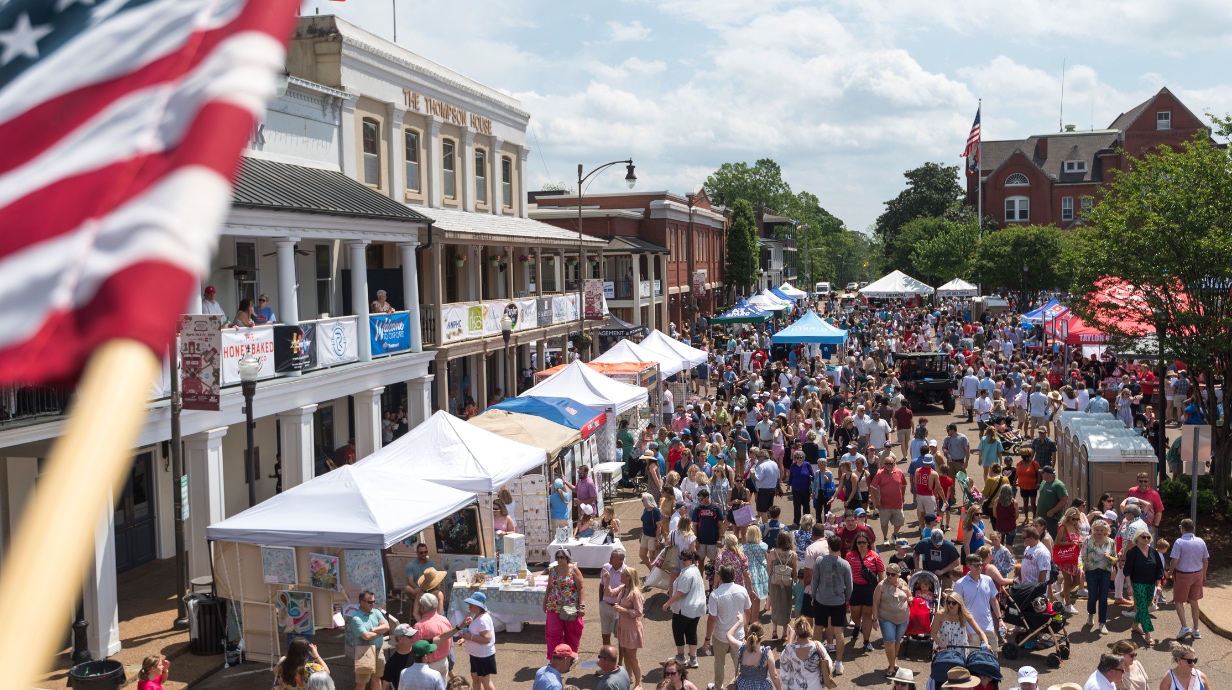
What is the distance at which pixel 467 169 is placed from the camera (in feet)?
102

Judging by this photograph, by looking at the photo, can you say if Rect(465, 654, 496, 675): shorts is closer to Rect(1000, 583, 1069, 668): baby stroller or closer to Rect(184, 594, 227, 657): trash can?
Rect(184, 594, 227, 657): trash can

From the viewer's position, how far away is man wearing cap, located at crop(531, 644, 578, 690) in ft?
32.1

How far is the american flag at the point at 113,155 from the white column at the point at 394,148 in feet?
82.2

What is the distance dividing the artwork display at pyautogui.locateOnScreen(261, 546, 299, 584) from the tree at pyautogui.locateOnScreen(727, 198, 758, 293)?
62.2m

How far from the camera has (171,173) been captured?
69.9 inches

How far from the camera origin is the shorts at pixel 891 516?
17688mm

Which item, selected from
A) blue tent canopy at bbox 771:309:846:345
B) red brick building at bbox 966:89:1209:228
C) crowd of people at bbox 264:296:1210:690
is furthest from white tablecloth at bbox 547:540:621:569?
red brick building at bbox 966:89:1209:228

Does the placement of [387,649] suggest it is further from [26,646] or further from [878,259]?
[878,259]

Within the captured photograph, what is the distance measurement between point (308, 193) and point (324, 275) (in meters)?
4.11

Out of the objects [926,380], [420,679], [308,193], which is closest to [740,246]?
[926,380]

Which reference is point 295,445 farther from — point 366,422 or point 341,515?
point 341,515

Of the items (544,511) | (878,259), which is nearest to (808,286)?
(878,259)

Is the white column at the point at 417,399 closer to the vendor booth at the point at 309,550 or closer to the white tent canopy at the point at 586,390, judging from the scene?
the white tent canopy at the point at 586,390

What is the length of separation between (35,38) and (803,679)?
9635 mm
